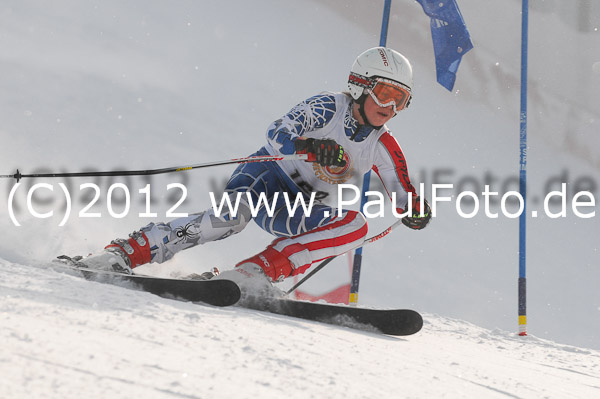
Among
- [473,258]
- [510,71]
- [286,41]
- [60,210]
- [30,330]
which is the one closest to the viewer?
[30,330]

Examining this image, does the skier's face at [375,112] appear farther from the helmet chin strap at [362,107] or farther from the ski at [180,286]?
the ski at [180,286]

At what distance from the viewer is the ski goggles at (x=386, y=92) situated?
389cm

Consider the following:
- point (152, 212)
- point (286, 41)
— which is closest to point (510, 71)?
point (286, 41)

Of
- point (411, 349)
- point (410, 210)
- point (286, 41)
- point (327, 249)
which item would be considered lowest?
point (411, 349)

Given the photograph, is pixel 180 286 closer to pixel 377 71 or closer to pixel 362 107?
pixel 362 107

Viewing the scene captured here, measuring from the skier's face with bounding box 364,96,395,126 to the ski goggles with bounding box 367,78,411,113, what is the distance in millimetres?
29

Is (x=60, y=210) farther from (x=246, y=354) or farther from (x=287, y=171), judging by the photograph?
(x=246, y=354)

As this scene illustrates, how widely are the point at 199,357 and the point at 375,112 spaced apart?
245cm

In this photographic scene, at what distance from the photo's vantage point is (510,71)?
58.4ft

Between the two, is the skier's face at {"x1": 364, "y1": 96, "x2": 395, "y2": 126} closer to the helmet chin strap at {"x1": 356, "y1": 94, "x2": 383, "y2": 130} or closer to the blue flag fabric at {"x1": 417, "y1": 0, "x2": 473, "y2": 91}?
the helmet chin strap at {"x1": 356, "y1": 94, "x2": 383, "y2": 130}

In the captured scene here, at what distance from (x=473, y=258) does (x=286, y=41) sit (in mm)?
8555

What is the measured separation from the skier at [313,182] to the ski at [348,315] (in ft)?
0.65

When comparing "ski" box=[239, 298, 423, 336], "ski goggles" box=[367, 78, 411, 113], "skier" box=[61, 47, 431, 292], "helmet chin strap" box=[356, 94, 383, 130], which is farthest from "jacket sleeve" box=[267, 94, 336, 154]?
"ski" box=[239, 298, 423, 336]

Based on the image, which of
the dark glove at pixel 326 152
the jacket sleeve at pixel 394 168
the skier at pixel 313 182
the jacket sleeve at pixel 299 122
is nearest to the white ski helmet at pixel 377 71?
the skier at pixel 313 182
